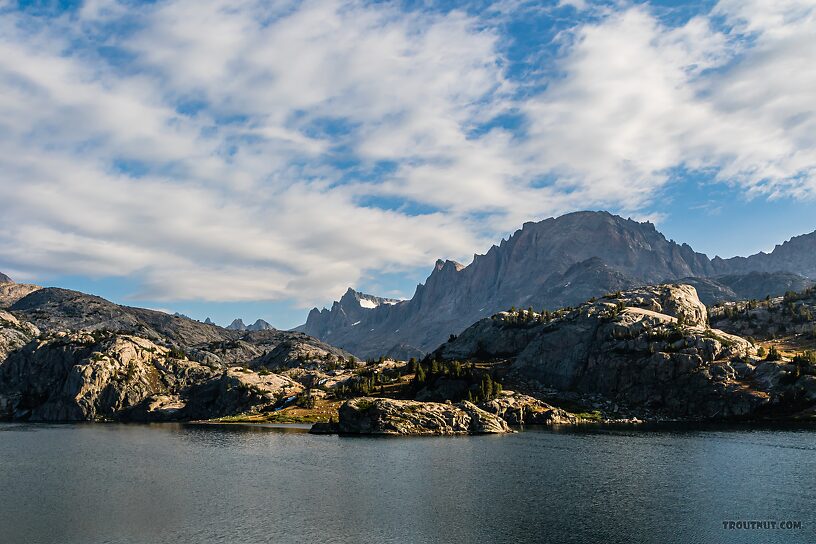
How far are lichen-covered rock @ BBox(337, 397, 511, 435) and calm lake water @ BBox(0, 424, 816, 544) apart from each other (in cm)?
2713

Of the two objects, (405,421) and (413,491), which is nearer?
(413,491)

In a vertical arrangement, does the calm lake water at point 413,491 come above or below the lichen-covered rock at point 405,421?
below

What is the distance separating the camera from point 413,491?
325ft

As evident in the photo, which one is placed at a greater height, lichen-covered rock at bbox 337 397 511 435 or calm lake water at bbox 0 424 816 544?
lichen-covered rock at bbox 337 397 511 435

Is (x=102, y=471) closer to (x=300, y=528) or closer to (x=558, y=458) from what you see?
(x=300, y=528)

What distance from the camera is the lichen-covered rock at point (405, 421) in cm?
19125

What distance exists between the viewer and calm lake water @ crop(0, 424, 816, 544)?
7419cm

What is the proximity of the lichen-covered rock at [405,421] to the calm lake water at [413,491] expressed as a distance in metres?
27.1

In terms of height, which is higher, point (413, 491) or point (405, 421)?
point (405, 421)

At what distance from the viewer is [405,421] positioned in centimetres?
19350

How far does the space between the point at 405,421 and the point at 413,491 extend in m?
95.3

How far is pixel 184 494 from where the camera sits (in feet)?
319

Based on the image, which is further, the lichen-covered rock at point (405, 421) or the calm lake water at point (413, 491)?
the lichen-covered rock at point (405, 421)

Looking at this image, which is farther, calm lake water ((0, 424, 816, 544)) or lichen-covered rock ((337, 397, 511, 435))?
lichen-covered rock ((337, 397, 511, 435))
